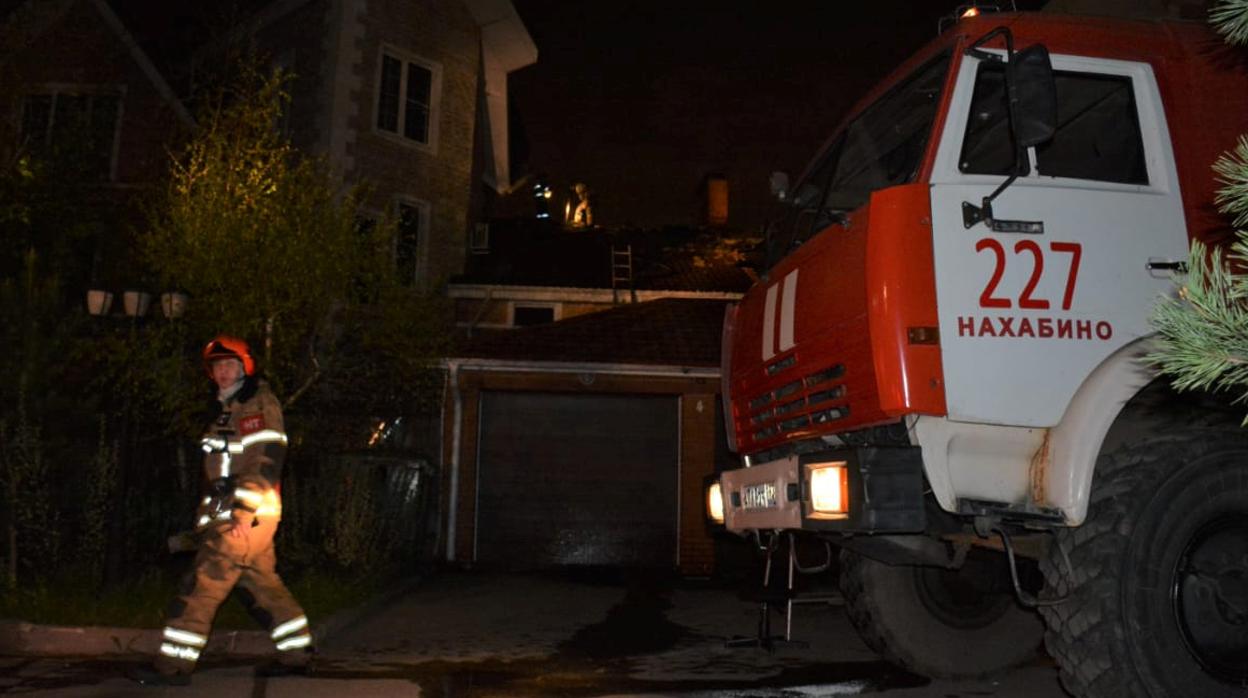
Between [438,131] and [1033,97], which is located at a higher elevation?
[438,131]

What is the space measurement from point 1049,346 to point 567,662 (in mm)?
3953

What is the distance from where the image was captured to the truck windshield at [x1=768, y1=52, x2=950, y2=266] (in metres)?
5.10

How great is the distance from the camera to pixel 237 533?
616cm

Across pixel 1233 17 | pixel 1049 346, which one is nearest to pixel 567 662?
pixel 1049 346

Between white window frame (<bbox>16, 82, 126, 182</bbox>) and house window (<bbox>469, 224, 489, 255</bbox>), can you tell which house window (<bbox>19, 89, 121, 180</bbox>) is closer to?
white window frame (<bbox>16, 82, 126, 182</bbox>)

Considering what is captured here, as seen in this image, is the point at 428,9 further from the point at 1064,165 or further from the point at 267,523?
the point at 1064,165

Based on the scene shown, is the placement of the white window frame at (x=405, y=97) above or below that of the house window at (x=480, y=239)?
above

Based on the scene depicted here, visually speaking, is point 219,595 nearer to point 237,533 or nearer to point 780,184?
point 237,533

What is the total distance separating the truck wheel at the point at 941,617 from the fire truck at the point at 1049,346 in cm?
123

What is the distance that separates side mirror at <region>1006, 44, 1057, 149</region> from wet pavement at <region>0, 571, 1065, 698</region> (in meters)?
3.23

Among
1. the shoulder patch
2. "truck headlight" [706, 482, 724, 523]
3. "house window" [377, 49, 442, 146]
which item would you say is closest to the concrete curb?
the shoulder patch

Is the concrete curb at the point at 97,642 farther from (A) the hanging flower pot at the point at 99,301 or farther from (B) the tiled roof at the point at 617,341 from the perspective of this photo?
(B) the tiled roof at the point at 617,341

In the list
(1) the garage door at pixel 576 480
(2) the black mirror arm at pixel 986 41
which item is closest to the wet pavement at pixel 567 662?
(2) the black mirror arm at pixel 986 41

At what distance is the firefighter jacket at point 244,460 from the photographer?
6.17 metres
